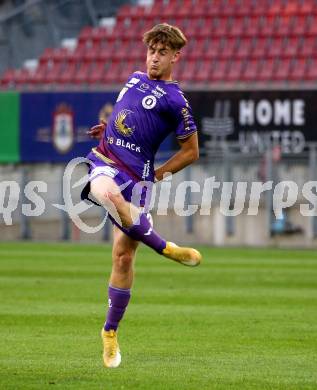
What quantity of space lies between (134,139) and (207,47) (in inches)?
842

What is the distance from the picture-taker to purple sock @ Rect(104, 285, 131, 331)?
8.35 metres

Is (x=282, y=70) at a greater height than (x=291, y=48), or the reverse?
(x=291, y=48)

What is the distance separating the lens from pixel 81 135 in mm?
28969

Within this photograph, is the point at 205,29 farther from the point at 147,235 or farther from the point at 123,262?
the point at 147,235

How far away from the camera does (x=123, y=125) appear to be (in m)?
8.38

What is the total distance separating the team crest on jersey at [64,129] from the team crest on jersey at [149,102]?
2076 cm

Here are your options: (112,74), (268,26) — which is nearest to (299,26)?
(268,26)

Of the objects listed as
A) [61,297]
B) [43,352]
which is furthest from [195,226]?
[43,352]

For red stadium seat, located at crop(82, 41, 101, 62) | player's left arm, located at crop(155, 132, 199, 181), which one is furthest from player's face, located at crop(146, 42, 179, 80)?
red stadium seat, located at crop(82, 41, 101, 62)

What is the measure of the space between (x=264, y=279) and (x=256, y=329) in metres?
6.70

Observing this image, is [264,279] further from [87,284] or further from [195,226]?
[195,226]

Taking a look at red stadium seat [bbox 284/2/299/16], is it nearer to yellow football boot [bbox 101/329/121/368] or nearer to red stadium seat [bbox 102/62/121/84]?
red stadium seat [bbox 102/62/121/84]

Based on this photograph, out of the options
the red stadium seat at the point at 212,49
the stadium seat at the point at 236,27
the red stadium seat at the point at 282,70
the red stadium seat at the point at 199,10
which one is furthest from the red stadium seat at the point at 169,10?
the red stadium seat at the point at 282,70

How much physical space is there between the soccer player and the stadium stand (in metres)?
19.4
